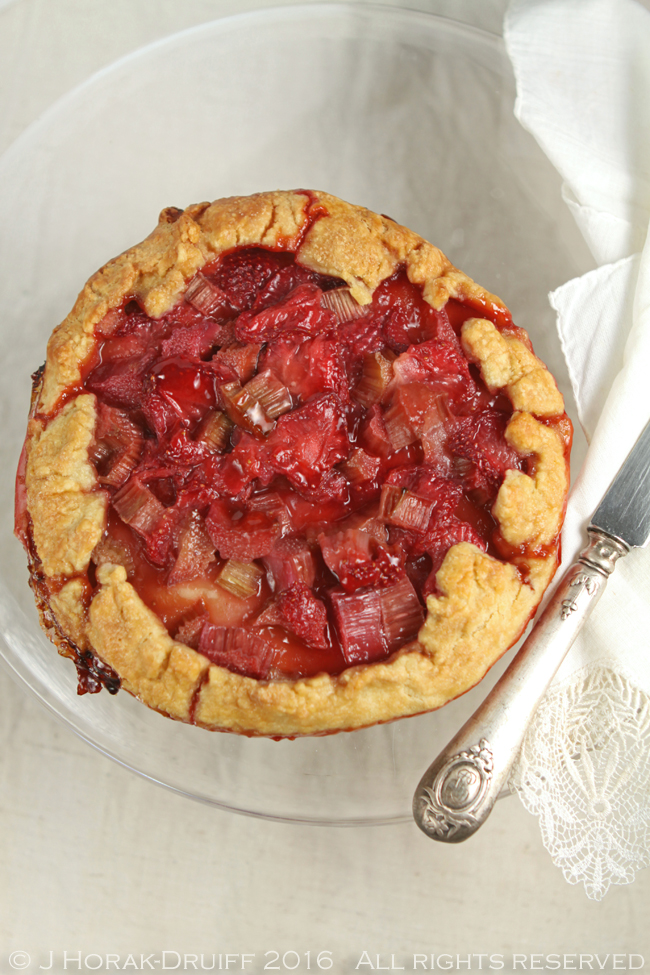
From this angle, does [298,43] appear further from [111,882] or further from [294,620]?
[111,882]

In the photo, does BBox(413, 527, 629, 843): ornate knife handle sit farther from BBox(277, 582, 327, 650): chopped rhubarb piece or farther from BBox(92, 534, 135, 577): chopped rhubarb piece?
BBox(92, 534, 135, 577): chopped rhubarb piece

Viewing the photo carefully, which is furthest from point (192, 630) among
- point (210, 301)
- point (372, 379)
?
point (210, 301)

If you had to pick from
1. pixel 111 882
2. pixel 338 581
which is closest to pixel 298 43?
pixel 338 581

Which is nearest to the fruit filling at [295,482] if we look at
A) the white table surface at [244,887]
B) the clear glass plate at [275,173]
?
the clear glass plate at [275,173]

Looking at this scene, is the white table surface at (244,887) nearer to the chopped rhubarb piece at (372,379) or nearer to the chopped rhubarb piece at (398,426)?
the chopped rhubarb piece at (398,426)

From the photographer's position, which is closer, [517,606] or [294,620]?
[294,620]

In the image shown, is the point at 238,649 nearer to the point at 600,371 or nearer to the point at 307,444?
the point at 307,444
